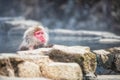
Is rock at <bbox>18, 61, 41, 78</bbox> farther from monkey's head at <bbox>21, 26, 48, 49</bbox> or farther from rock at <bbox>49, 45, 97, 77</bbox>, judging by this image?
monkey's head at <bbox>21, 26, 48, 49</bbox>

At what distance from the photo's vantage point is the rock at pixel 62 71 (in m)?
3.69

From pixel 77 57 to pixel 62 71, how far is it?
317 millimetres

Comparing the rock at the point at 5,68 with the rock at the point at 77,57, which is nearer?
the rock at the point at 5,68

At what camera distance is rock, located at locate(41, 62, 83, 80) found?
12.1 feet

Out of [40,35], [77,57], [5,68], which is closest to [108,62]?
[77,57]

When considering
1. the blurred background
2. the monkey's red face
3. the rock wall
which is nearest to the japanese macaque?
the monkey's red face

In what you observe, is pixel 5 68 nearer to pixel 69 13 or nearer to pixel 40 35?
pixel 40 35

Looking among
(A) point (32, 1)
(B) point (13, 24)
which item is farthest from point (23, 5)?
(B) point (13, 24)

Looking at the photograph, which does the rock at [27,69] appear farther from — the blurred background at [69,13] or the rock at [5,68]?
the blurred background at [69,13]

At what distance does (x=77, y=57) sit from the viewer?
12.7 ft

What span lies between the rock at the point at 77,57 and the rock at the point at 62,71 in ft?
0.57

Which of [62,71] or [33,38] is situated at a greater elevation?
[33,38]

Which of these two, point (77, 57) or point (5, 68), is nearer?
point (5, 68)

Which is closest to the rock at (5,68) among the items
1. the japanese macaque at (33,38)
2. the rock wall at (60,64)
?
the rock wall at (60,64)
